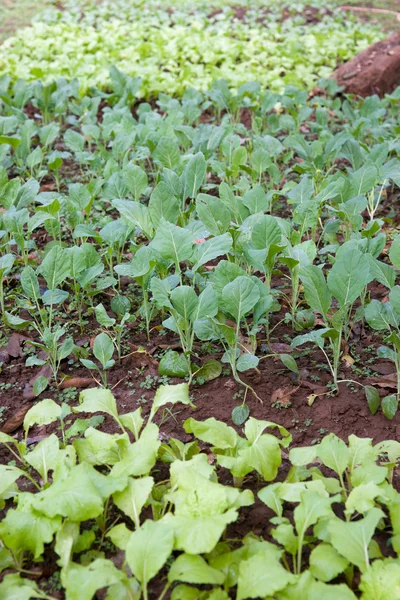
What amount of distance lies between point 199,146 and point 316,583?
10.6 feet

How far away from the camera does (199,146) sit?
4.35 meters

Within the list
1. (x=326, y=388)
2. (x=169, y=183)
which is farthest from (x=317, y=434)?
(x=169, y=183)

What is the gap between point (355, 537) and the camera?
1744mm

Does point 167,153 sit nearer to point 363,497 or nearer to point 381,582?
Result: point 363,497

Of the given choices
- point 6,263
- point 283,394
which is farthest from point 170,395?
point 6,263

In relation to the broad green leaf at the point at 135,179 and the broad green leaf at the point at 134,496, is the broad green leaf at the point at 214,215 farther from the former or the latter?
the broad green leaf at the point at 134,496

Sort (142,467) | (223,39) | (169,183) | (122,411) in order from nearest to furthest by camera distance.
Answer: (142,467), (122,411), (169,183), (223,39)

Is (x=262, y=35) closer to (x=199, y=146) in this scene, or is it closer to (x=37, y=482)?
(x=199, y=146)

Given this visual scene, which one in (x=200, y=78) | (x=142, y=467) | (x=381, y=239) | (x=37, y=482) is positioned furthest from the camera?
(x=200, y=78)

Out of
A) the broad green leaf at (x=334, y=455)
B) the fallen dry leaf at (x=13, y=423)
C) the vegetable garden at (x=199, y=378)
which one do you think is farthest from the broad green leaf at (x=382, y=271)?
the fallen dry leaf at (x=13, y=423)

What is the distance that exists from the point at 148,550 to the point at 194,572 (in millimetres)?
130

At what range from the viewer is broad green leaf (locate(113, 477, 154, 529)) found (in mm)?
1902

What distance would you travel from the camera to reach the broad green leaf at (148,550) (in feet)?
5.51

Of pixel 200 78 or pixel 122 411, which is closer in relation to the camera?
pixel 122 411
